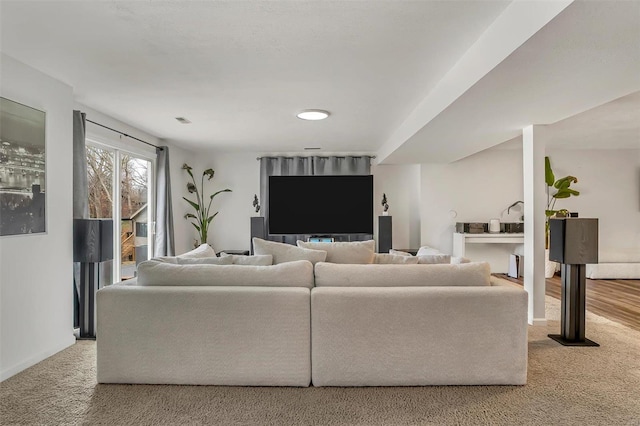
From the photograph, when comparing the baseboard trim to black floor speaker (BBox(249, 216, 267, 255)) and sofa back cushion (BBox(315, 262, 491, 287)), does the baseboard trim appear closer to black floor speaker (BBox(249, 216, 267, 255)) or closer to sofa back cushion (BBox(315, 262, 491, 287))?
sofa back cushion (BBox(315, 262, 491, 287))

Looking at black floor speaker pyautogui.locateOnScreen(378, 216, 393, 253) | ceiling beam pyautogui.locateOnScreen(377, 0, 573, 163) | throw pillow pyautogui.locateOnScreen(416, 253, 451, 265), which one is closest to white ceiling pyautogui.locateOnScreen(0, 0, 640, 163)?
ceiling beam pyautogui.locateOnScreen(377, 0, 573, 163)

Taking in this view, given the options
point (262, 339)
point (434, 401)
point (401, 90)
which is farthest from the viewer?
point (401, 90)

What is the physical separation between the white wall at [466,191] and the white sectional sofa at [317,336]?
14.2 feet

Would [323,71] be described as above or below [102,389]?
above

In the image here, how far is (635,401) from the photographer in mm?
2266

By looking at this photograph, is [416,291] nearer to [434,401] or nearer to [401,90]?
[434,401]

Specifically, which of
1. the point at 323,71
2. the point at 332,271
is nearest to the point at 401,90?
the point at 323,71

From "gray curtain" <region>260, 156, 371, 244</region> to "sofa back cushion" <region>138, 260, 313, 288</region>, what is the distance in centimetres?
434

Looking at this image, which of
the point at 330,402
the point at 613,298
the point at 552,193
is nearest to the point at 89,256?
the point at 330,402

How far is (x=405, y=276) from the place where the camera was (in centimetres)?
257

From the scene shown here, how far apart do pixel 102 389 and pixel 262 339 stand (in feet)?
3.52

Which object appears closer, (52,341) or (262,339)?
(262,339)

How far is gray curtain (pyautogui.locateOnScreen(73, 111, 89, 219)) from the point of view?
3580 mm

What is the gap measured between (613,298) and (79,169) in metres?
6.48
